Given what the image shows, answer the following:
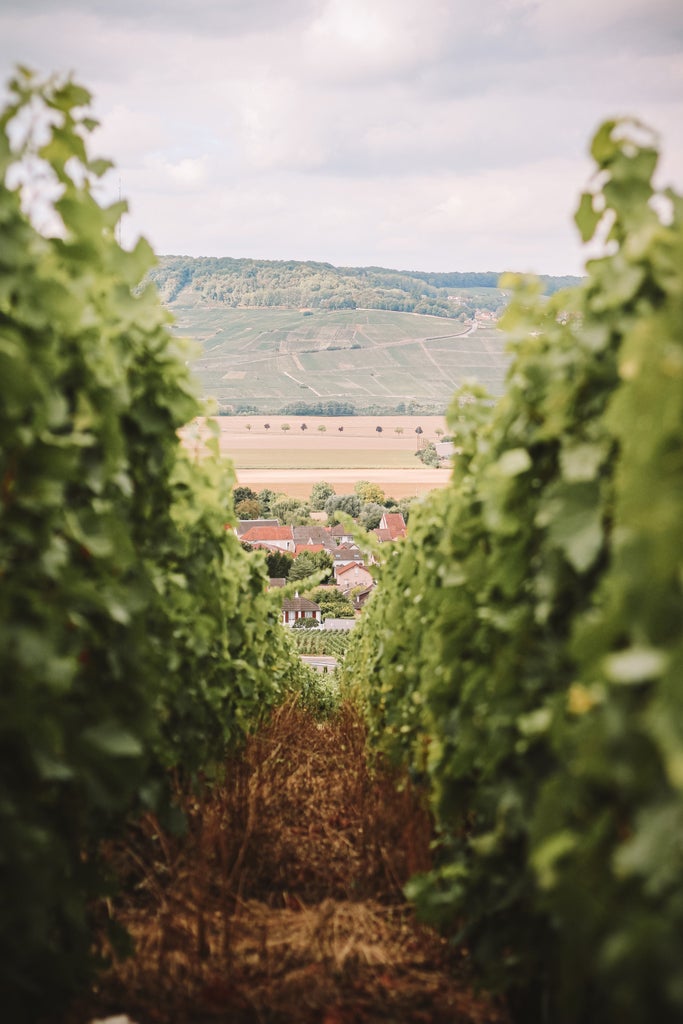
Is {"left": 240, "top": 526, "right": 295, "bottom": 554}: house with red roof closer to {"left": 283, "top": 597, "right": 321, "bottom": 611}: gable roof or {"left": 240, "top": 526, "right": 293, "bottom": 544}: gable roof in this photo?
{"left": 240, "top": 526, "right": 293, "bottom": 544}: gable roof

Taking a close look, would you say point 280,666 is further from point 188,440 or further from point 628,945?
point 628,945

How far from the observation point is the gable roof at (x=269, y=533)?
80338 millimetres

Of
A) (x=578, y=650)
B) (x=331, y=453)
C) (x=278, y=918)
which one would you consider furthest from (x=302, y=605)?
(x=578, y=650)

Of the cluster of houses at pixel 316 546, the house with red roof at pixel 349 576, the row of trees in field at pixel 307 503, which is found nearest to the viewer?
the cluster of houses at pixel 316 546

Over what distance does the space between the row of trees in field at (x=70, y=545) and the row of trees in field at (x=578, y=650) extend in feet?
3.57

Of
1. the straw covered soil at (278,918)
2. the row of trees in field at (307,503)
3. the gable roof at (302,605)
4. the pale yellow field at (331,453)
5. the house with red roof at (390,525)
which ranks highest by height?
the pale yellow field at (331,453)

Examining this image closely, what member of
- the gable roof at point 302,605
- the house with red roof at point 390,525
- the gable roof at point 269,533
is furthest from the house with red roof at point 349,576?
the gable roof at point 269,533

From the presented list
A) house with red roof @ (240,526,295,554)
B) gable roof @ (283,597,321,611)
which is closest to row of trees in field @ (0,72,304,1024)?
gable roof @ (283,597,321,611)

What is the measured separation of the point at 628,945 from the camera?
154 cm

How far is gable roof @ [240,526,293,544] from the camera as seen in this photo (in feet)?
264

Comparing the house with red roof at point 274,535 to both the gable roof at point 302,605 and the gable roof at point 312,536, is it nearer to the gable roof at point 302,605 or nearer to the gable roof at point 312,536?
the gable roof at point 312,536

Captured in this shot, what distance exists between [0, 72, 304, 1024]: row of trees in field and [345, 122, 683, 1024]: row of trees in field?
1089mm

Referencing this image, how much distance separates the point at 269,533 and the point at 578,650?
80.2 meters

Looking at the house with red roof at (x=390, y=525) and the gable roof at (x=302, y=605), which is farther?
the gable roof at (x=302, y=605)
